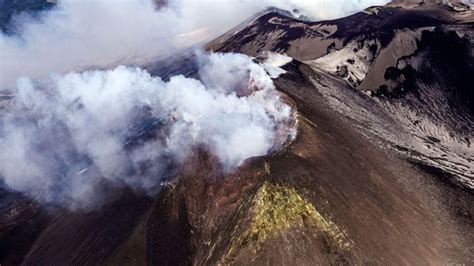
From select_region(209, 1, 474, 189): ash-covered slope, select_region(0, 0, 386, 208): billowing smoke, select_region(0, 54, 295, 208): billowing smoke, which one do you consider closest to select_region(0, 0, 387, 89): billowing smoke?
select_region(0, 0, 386, 208): billowing smoke

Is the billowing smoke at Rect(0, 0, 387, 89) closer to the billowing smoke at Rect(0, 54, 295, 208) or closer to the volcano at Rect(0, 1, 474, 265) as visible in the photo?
the billowing smoke at Rect(0, 54, 295, 208)

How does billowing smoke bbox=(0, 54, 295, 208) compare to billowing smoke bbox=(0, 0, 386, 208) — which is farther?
billowing smoke bbox=(0, 0, 386, 208)

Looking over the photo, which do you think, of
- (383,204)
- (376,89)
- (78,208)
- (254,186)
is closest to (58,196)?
(78,208)

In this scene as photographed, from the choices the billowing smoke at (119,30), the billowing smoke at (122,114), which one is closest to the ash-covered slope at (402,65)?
the billowing smoke at (122,114)

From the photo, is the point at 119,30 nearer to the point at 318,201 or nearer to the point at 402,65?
the point at 402,65

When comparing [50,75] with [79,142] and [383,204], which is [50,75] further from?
[383,204]

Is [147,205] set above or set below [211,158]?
below

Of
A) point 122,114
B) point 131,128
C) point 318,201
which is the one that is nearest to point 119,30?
point 122,114
